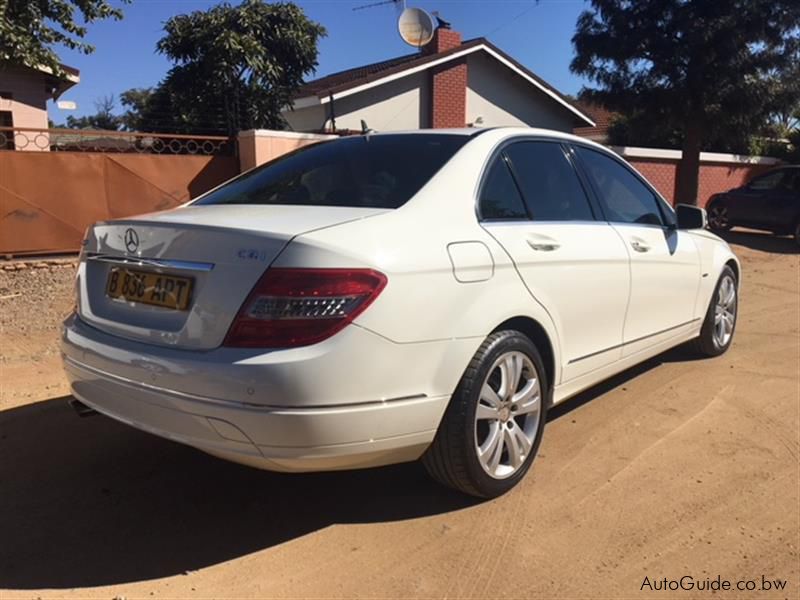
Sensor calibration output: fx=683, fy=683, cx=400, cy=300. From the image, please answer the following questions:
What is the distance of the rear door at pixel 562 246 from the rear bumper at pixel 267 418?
2.81ft

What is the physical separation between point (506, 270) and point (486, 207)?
1.04 feet

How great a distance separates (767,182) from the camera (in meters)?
14.0

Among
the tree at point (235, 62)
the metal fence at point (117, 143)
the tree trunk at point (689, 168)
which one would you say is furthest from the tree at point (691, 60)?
the metal fence at point (117, 143)

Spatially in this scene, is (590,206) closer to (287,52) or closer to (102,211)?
(102,211)

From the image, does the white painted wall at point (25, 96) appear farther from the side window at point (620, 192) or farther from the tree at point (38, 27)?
the side window at point (620, 192)

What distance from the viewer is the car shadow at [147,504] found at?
2.61 m

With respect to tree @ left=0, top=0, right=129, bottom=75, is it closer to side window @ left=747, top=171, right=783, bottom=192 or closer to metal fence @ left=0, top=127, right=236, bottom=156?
metal fence @ left=0, top=127, right=236, bottom=156

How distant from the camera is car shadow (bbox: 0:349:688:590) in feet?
8.57

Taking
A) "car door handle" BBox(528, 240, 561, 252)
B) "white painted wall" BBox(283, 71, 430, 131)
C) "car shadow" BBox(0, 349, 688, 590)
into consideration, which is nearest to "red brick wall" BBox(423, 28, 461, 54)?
"white painted wall" BBox(283, 71, 430, 131)

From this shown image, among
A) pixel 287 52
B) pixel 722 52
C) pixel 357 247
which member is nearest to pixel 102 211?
pixel 287 52

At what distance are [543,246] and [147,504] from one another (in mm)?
2142

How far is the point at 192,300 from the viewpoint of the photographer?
8.16 feet

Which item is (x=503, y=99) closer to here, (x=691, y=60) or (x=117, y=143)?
(x=691, y=60)

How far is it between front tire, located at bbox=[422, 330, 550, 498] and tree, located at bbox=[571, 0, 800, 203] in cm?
1214
